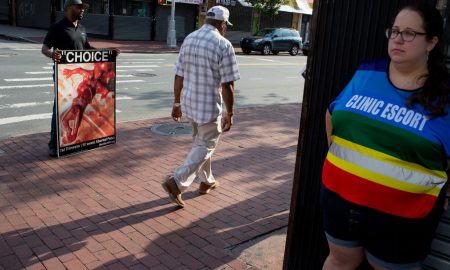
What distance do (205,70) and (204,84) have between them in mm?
138

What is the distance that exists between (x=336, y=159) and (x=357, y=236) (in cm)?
38

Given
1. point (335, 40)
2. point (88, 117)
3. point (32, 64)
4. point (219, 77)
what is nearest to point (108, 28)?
point (32, 64)

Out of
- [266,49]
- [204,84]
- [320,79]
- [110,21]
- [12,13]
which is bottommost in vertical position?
[266,49]

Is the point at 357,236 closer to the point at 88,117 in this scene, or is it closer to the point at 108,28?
the point at 88,117

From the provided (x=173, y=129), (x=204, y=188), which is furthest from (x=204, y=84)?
(x=173, y=129)

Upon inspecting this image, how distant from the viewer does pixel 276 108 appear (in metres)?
10.3

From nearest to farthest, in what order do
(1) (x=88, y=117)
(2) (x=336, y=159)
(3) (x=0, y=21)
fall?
(2) (x=336, y=159)
(1) (x=88, y=117)
(3) (x=0, y=21)

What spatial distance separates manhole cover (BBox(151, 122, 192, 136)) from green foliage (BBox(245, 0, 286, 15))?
2354 centimetres

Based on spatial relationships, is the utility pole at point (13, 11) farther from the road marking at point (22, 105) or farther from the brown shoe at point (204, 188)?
the brown shoe at point (204, 188)

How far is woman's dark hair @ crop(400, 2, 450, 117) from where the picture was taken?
6.46ft

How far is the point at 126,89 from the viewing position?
1129 cm

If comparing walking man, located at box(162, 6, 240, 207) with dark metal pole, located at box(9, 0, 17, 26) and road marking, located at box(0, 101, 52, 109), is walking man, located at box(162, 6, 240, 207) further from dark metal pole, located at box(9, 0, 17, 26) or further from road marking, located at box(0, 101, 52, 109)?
dark metal pole, located at box(9, 0, 17, 26)

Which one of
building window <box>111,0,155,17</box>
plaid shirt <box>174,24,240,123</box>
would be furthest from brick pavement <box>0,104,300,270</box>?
building window <box>111,0,155,17</box>

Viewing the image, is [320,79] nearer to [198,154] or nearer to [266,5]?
[198,154]
